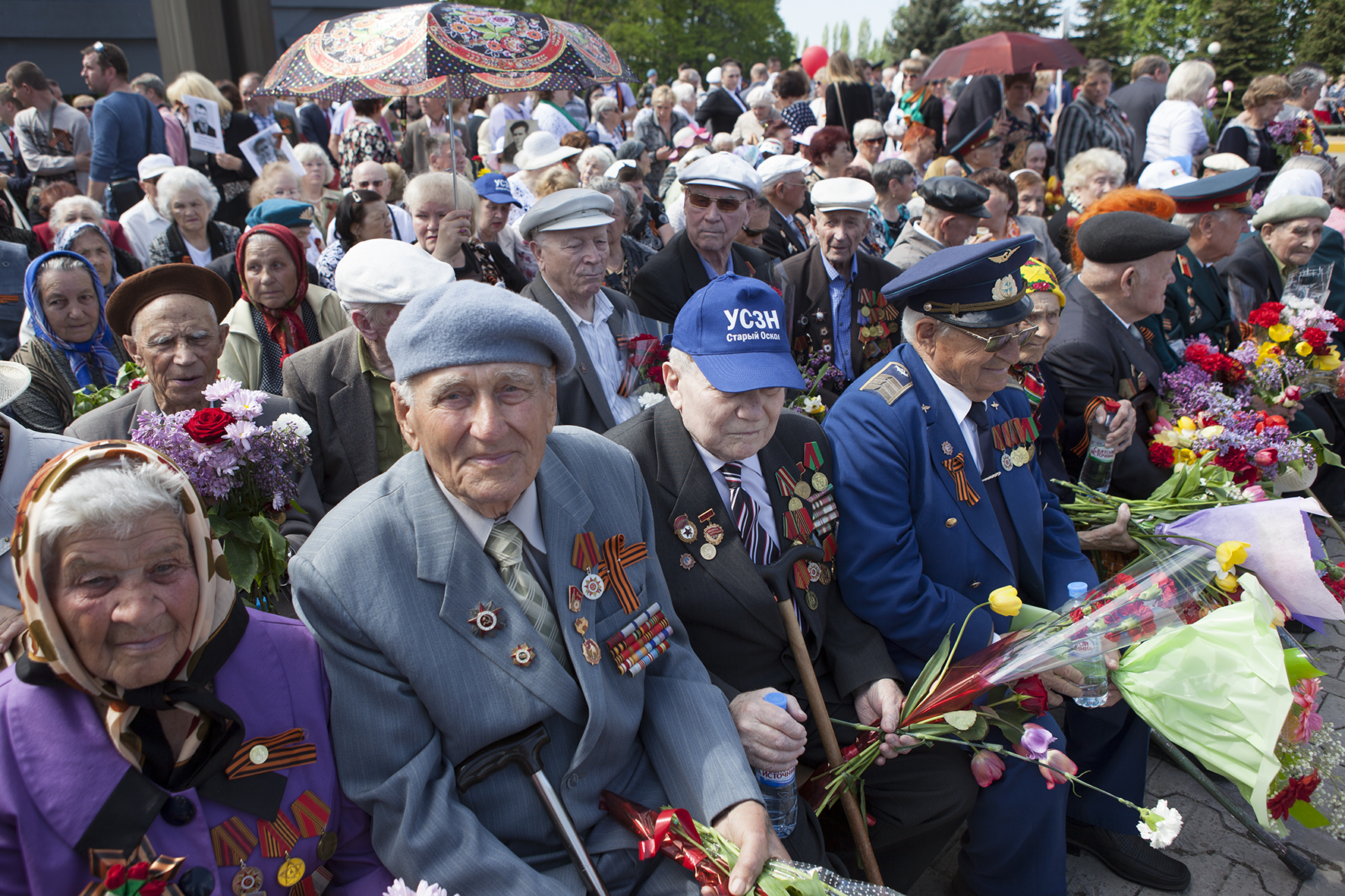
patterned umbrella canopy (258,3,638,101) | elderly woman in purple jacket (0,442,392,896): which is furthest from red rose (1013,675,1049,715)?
patterned umbrella canopy (258,3,638,101)

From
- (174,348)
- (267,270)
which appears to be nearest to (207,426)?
(174,348)

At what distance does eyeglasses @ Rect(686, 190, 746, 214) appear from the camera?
5.01 meters

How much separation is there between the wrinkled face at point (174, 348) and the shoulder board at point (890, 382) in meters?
2.35

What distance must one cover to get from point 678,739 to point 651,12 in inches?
1200

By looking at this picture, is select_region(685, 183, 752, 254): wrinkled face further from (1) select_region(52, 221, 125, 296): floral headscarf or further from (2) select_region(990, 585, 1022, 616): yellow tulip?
(1) select_region(52, 221, 125, 296): floral headscarf

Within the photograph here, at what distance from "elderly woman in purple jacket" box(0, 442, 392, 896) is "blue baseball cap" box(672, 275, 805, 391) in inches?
54.7

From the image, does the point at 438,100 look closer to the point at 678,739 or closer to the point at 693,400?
the point at 693,400

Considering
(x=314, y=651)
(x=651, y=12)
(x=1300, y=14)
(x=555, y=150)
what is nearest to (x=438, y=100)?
(x=555, y=150)

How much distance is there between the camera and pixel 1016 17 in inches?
1598

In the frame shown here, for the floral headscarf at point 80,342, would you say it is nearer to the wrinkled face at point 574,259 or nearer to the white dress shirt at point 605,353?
the wrinkled face at point 574,259

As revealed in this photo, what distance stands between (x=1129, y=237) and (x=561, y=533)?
3.21m

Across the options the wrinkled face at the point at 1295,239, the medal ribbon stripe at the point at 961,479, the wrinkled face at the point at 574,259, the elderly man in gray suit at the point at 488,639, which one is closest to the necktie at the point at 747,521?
the elderly man in gray suit at the point at 488,639

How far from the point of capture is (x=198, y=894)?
1734 mm

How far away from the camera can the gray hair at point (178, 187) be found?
618 cm
